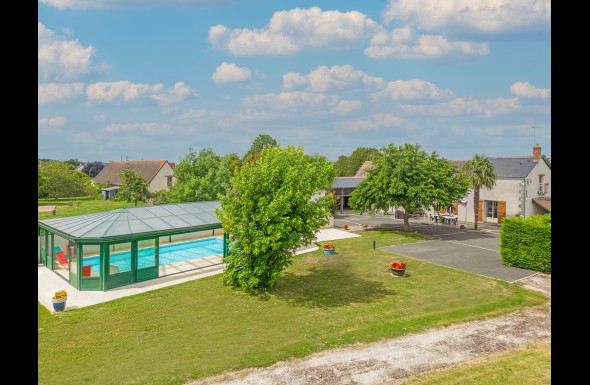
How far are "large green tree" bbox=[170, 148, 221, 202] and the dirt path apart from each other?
1103 inches

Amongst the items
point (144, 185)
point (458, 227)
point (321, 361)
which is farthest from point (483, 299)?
point (144, 185)

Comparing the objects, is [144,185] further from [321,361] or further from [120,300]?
[321,361]

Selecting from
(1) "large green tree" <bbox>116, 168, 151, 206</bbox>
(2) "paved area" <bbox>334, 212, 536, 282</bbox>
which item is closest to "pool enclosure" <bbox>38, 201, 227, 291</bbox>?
(2) "paved area" <bbox>334, 212, 536, 282</bbox>

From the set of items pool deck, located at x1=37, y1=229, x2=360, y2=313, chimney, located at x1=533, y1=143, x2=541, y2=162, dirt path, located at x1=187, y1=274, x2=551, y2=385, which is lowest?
dirt path, located at x1=187, y1=274, x2=551, y2=385

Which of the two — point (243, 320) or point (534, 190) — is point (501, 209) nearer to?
point (534, 190)

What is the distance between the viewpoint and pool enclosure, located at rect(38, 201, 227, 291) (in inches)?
769

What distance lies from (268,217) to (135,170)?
57833mm

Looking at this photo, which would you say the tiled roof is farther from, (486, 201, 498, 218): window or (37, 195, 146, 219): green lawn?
(486, 201, 498, 218): window

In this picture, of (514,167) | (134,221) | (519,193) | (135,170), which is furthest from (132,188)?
(514,167)

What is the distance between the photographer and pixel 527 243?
77.9 feet

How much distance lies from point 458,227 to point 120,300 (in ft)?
111
